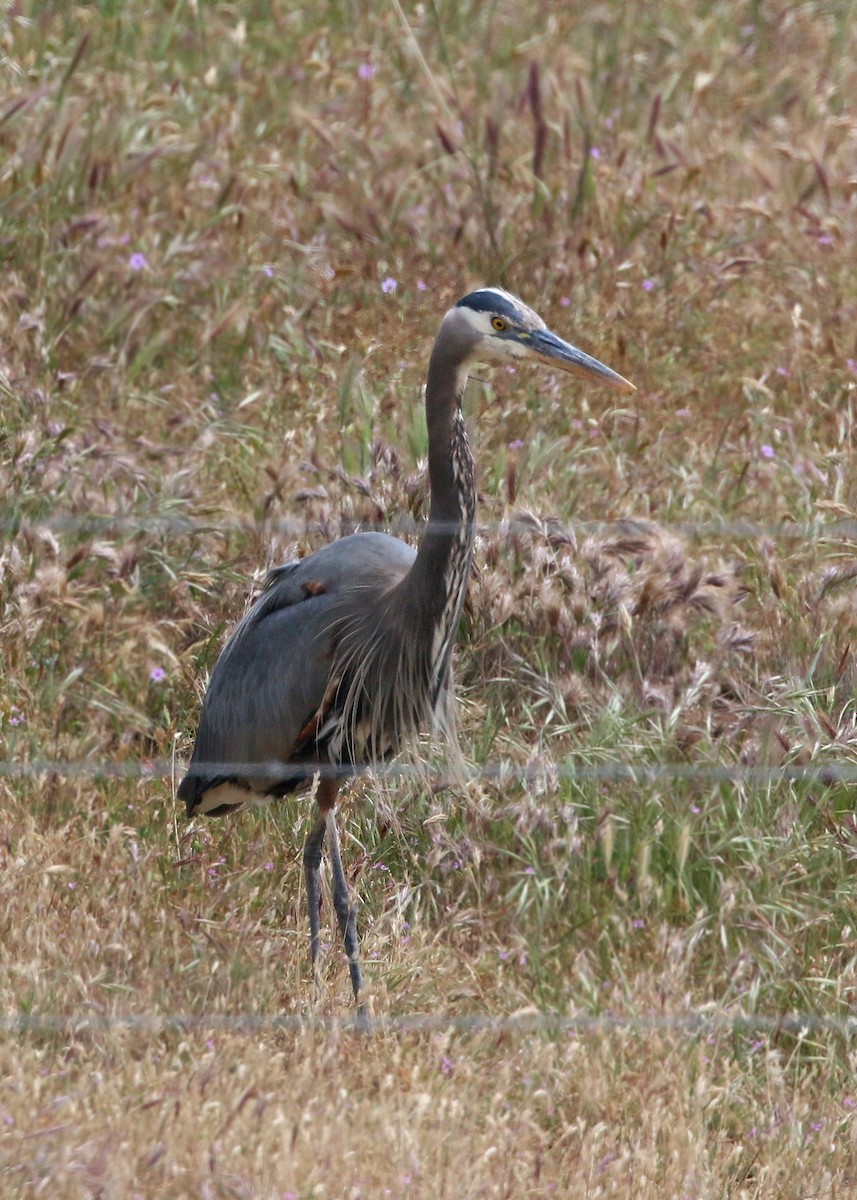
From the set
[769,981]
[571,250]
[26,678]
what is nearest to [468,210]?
[571,250]

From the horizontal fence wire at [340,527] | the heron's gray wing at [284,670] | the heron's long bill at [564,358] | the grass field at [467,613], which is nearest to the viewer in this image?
the grass field at [467,613]

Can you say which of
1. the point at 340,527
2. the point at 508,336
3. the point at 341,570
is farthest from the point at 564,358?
the point at 340,527

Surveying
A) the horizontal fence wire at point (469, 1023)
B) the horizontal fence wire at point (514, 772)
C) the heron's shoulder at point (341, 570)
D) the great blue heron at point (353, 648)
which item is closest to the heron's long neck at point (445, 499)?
the great blue heron at point (353, 648)

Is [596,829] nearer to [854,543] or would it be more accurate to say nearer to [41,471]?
[854,543]

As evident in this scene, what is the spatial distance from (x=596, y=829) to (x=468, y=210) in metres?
3.15

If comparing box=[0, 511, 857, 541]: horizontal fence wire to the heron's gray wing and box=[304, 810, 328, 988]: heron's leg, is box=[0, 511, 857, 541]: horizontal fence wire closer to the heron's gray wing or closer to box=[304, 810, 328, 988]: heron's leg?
the heron's gray wing

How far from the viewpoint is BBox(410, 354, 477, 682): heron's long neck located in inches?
162

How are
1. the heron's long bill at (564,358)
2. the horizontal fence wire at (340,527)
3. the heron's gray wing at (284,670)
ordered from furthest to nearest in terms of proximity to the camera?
the horizontal fence wire at (340,527) → the heron's gray wing at (284,670) → the heron's long bill at (564,358)

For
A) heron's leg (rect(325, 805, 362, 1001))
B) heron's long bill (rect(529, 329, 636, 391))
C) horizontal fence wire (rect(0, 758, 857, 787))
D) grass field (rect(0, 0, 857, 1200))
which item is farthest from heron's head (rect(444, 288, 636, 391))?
heron's leg (rect(325, 805, 362, 1001))

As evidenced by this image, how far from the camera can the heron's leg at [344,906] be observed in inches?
161

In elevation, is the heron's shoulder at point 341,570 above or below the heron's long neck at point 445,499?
below

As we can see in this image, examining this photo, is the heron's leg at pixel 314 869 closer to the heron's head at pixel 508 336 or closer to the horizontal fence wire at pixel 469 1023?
the horizontal fence wire at pixel 469 1023

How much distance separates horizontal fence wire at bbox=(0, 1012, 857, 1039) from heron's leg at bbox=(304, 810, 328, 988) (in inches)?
12.5

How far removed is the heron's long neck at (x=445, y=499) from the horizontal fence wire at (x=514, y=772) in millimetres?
480
